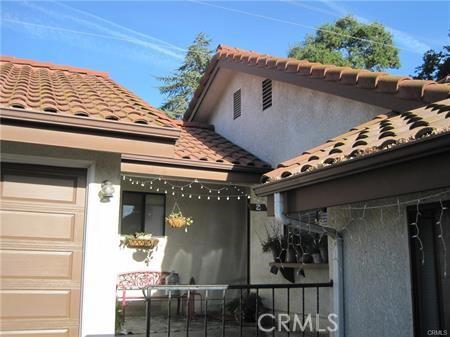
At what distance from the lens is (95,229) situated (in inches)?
229

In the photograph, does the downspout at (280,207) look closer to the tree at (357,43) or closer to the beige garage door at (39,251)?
the beige garage door at (39,251)

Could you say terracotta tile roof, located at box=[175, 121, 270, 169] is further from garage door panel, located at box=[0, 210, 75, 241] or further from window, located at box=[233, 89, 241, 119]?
garage door panel, located at box=[0, 210, 75, 241]

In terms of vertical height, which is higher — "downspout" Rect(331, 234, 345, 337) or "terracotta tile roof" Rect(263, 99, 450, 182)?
"terracotta tile roof" Rect(263, 99, 450, 182)

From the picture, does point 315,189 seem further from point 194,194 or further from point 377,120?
point 194,194

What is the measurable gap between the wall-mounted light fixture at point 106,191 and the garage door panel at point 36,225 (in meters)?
0.41

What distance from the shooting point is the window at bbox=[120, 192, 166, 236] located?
1122cm

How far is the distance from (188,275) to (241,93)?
4340 mm

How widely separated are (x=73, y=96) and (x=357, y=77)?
12.5 feet

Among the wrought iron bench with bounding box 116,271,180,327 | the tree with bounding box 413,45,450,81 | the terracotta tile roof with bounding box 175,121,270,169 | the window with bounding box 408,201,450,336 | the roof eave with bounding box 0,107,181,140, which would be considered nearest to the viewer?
the window with bounding box 408,201,450,336

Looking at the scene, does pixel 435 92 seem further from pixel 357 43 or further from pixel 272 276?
pixel 357 43

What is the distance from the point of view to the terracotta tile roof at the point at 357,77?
5.64 metres

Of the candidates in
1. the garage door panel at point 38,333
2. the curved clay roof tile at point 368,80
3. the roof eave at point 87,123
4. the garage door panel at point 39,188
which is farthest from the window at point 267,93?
the garage door panel at point 38,333

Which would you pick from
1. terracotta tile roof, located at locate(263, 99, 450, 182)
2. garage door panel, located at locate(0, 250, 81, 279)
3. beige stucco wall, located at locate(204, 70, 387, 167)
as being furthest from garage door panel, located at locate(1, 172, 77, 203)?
beige stucco wall, located at locate(204, 70, 387, 167)

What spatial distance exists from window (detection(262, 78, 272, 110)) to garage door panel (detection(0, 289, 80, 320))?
5.90 metres
